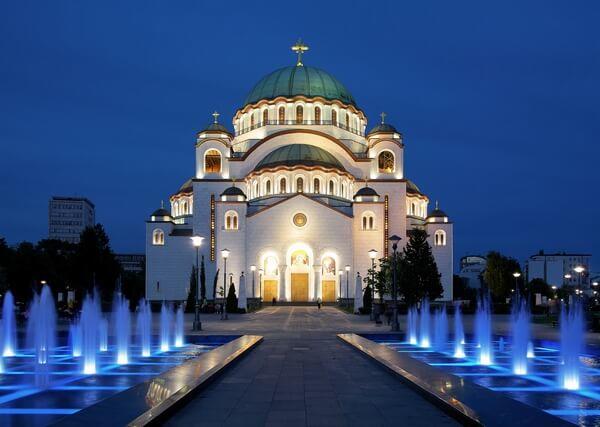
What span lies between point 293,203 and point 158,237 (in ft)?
45.2

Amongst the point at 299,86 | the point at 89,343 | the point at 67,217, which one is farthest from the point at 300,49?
the point at 67,217

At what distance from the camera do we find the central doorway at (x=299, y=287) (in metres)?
58.8

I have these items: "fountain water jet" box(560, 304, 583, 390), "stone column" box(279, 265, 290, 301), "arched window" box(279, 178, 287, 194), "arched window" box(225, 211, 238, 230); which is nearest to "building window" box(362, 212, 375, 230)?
"arched window" box(279, 178, 287, 194)

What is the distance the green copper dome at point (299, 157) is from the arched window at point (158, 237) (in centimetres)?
1049

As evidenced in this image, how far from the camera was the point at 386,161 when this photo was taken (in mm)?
66188

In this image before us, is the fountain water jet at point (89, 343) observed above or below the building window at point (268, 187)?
below

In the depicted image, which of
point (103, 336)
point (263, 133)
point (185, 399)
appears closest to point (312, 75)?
point (263, 133)

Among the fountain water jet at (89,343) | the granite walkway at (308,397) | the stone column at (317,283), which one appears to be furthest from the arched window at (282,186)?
the granite walkway at (308,397)

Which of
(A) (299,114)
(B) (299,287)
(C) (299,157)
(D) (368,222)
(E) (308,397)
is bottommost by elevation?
(B) (299,287)

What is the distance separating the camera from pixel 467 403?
29.9 feet

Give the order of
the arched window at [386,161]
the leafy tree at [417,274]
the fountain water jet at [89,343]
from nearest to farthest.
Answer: the fountain water jet at [89,343] → the leafy tree at [417,274] → the arched window at [386,161]

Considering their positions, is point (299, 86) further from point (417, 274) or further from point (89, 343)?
point (89, 343)

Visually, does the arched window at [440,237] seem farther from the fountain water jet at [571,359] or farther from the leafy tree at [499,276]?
the fountain water jet at [571,359]

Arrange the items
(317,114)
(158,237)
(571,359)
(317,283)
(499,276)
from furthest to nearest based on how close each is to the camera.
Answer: (499,276), (317,114), (158,237), (317,283), (571,359)
